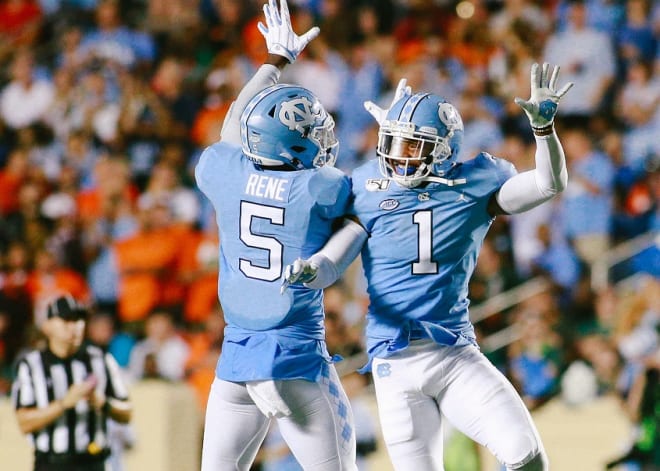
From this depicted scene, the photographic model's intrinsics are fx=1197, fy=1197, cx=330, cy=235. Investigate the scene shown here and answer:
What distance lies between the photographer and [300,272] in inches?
164

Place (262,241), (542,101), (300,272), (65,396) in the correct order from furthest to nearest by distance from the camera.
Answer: (65,396) → (262,241) → (542,101) → (300,272)

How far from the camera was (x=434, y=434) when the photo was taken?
450 cm

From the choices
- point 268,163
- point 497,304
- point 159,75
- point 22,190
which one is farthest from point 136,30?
point 268,163

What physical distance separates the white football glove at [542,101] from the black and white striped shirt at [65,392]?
2978 mm

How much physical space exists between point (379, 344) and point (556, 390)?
2.84 metres

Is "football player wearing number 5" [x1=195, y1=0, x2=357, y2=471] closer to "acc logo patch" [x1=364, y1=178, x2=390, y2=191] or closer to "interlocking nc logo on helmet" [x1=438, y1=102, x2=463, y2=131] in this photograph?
"acc logo patch" [x1=364, y1=178, x2=390, y2=191]

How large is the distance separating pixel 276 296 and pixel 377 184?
0.59 meters

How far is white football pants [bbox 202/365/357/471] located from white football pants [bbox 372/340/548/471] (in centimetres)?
18

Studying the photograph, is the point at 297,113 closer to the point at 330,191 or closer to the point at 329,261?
the point at 330,191

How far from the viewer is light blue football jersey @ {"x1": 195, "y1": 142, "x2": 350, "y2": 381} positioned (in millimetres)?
4457

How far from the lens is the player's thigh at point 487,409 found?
14.2ft

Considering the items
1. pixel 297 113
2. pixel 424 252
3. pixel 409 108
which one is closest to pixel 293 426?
pixel 424 252

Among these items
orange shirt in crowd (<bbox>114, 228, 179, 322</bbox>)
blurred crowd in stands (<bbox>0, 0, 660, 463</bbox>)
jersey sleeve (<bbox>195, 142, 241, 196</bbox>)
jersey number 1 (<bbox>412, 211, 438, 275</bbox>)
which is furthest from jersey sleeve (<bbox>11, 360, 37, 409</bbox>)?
orange shirt in crowd (<bbox>114, 228, 179, 322</bbox>)

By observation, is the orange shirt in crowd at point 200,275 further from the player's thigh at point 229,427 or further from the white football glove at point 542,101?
the white football glove at point 542,101
